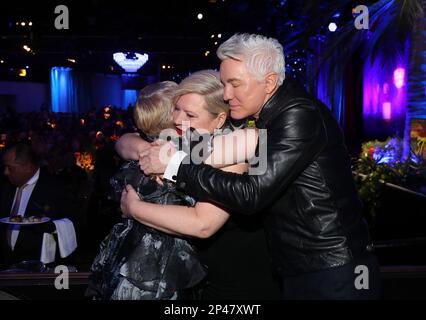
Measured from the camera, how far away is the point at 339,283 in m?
1.66

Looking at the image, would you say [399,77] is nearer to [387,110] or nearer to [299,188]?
[387,110]

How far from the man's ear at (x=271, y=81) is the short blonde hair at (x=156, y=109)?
39 cm

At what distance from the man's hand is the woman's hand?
0.11m

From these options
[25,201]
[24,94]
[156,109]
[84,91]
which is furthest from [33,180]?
[84,91]

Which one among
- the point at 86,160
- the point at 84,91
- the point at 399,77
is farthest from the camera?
the point at 84,91

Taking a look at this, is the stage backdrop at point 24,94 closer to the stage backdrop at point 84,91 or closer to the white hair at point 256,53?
the stage backdrop at point 84,91

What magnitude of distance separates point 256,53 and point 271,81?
0.39 feet

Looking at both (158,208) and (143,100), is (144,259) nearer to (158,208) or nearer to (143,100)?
(158,208)

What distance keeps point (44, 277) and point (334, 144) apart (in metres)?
1.79

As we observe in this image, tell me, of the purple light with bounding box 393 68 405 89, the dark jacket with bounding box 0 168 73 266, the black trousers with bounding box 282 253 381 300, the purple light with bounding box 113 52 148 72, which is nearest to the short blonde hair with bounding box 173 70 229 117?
the black trousers with bounding box 282 253 381 300

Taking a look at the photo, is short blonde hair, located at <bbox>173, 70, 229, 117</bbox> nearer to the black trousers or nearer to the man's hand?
the man's hand

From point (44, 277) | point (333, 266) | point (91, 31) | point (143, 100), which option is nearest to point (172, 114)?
point (143, 100)

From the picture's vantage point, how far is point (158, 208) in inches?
64.6

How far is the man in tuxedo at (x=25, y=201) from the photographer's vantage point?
3564mm
